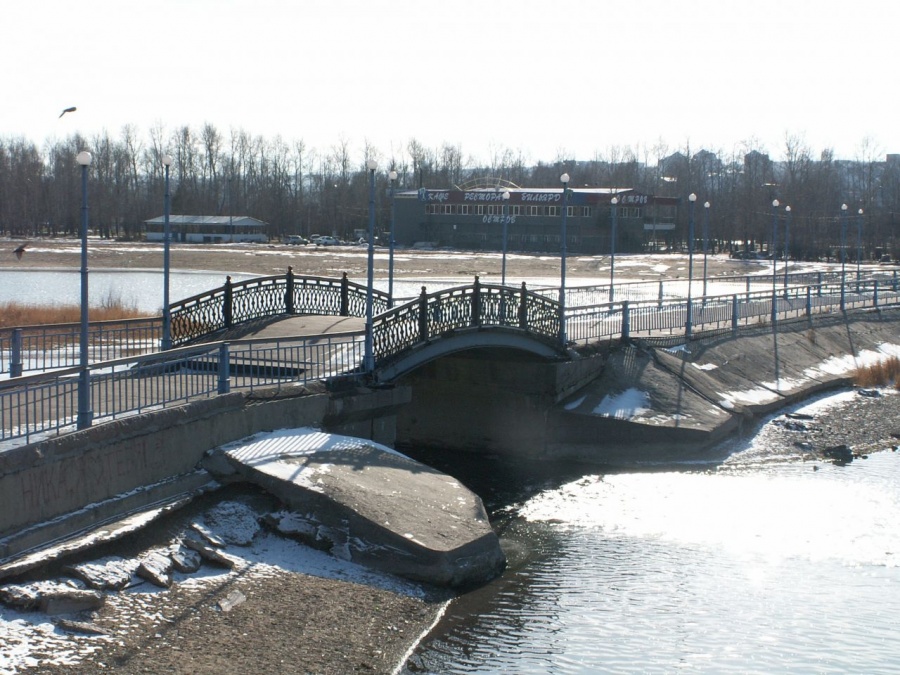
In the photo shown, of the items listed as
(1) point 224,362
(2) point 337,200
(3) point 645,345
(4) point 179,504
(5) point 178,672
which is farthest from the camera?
(2) point 337,200

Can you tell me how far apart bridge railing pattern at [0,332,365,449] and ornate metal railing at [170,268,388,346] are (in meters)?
4.16

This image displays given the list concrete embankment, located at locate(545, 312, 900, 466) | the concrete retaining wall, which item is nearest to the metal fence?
the concrete retaining wall

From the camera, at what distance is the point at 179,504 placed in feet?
44.4

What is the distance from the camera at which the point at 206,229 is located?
12031 centimetres

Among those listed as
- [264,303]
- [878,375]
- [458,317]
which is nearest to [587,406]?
[458,317]

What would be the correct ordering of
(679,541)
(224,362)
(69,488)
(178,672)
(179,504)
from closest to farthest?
(178,672) < (69,488) < (179,504) < (224,362) < (679,541)

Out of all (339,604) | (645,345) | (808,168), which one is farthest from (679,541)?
(808,168)

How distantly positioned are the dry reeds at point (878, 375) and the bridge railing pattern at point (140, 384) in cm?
1929

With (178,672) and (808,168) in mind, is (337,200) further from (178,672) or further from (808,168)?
(178,672)

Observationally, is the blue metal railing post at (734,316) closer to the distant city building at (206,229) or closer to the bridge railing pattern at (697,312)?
the bridge railing pattern at (697,312)

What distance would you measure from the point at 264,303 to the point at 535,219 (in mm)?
75667

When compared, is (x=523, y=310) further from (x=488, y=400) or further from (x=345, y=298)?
(x=345, y=298)

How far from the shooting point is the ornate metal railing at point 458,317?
774 inches

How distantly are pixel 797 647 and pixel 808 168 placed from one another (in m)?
110
